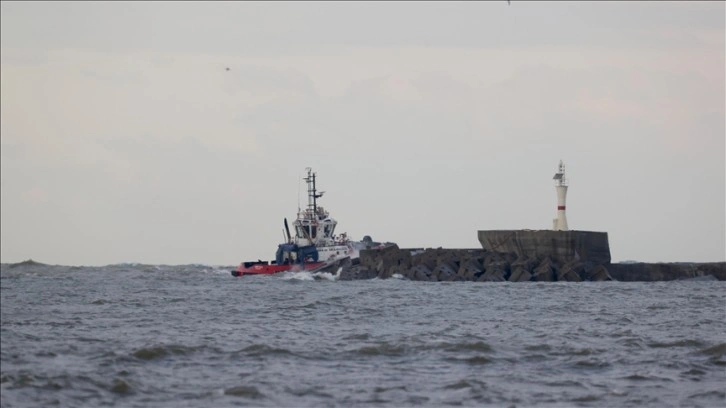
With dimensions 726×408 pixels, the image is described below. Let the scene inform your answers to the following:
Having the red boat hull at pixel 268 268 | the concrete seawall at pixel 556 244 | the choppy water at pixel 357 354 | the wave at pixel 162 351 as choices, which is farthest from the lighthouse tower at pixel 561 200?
the wave at pixel 162 351

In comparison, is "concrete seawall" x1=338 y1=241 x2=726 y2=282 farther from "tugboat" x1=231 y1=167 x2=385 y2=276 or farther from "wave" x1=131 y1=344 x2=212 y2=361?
"wave" x1=131 y1=344 x2=212 y2=361

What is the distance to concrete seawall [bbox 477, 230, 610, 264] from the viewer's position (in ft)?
167

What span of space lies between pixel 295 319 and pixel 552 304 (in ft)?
30.5

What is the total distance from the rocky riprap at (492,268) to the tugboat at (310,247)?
3617 millimetres

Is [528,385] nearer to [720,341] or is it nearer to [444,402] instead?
[444,402]

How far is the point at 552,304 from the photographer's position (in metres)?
31.8

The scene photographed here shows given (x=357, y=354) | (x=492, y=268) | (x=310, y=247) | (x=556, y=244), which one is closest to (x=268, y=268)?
(x=310, y=247)

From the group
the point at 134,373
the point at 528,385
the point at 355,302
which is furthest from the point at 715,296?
the point at 134,373

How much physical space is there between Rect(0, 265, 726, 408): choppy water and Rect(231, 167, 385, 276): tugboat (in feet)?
90.4

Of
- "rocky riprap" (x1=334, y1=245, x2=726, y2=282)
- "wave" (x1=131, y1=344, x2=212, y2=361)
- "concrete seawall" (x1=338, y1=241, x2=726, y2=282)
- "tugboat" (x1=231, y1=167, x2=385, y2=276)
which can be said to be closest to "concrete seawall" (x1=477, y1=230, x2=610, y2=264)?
"concrete seawall" (x1=338, y1=241, x2=726, y2=282)

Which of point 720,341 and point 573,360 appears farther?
point 720,341

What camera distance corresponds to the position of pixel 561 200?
177 ft

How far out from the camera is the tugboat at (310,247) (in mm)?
58938

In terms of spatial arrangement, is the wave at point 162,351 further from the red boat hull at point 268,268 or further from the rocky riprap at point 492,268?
the red boat hull at point 268,268
